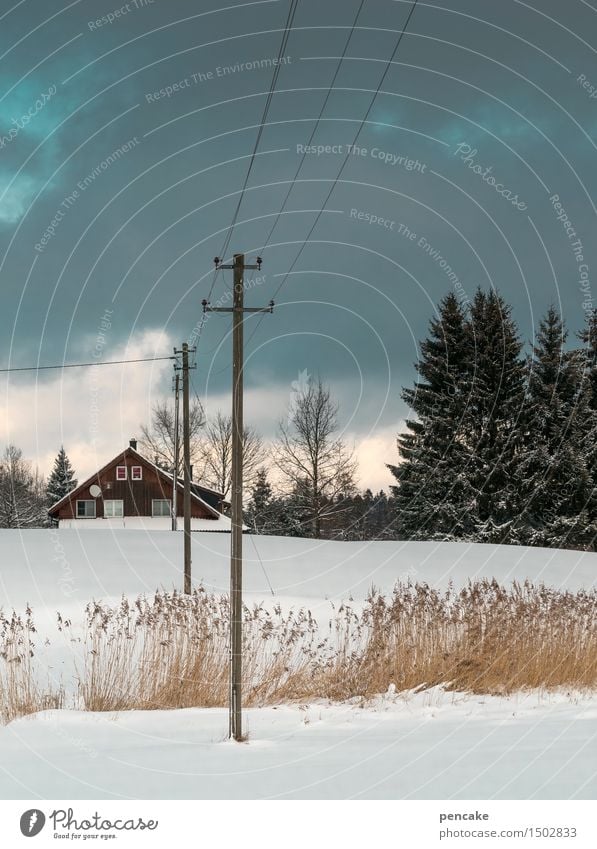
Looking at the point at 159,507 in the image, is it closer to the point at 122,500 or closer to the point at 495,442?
the point at 122,500

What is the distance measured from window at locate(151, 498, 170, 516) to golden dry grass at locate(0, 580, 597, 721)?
3285cm

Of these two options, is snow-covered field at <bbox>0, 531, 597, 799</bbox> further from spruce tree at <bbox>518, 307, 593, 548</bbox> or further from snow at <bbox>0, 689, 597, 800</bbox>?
spruce tree at <bbox>518, 307, 593, 548</bbox>

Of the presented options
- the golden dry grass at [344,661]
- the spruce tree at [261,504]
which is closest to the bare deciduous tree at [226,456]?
the spruce tree at [261,504]

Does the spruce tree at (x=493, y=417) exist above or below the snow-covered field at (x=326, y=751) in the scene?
above

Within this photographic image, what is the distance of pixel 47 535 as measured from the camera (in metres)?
22.9

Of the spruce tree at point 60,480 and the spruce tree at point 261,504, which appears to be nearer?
the spruce tree at point 261,504

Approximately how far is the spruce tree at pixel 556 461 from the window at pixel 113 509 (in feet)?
69.5

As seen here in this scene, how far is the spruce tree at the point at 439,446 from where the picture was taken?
31.0m

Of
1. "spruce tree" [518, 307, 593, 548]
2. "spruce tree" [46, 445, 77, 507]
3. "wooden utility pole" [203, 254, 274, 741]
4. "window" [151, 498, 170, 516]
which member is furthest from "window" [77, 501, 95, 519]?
"wooden utility pole" [203, 254, 274, 741]

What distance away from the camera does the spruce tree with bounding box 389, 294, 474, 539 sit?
3103cm
